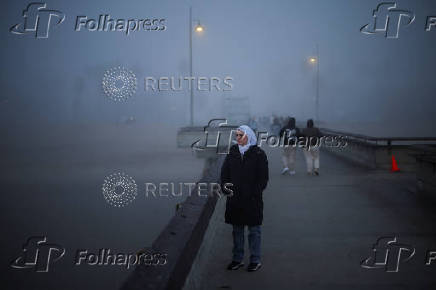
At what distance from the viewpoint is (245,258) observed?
5.96 meters

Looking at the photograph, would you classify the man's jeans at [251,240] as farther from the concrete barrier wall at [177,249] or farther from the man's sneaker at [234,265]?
the concrete barrier wall at [177,249]

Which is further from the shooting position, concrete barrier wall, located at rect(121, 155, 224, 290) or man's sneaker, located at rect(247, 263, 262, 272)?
man's sneaker, located at rect(247, 263, 262, 272)

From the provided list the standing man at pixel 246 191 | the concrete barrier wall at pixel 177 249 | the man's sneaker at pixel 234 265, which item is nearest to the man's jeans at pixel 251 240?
the standing man at pixel 246 191

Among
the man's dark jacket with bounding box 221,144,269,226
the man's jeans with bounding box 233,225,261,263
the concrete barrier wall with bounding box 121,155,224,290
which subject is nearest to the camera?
the concrete barrier wall with bounding box 121,155,224,290

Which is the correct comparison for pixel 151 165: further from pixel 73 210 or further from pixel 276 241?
pixel 276 241

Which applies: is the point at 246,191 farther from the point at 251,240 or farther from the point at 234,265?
the point at 234,265

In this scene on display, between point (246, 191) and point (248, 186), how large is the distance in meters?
0.07

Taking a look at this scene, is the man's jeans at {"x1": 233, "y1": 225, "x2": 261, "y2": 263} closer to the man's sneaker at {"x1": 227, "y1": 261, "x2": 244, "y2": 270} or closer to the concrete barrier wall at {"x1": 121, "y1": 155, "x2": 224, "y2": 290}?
the man's sneaker at {"x1": 227, "y1": 261, "x2": 244, "y2": 270}

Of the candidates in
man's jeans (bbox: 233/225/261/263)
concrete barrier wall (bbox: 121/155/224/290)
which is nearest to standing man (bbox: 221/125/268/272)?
man's jeans (bbox: 233/225/261/263)

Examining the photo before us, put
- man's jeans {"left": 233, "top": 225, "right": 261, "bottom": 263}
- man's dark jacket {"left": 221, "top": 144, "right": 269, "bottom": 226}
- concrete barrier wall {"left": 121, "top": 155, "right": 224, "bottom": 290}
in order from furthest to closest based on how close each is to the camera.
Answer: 1. man's jeans {"left": 233, "top": 225, "right": 261, "bottom": 263}
2. man's dark jacket {"left": 221, "top": 144, "right": 269, "bottom": 226}
3. concrete barrier wall {"left": 121, "top": 155, "right": 224, "bottom": 290}

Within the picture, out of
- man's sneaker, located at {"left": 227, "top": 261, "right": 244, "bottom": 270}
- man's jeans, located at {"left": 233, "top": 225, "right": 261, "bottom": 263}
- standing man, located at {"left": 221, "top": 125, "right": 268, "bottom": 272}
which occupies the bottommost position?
man's sneaker, located at {"left": 227, "top": 261, "right": 244, "bottom": 270}

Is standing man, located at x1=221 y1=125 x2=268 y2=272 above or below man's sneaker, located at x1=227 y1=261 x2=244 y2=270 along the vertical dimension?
above

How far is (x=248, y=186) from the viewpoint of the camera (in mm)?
5258

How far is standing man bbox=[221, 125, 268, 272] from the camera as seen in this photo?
525 cm
